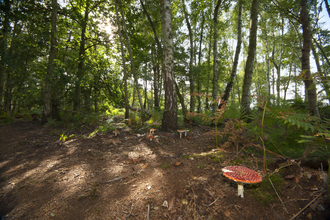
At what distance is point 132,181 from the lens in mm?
2506

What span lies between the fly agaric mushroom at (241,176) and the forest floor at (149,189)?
23 cm

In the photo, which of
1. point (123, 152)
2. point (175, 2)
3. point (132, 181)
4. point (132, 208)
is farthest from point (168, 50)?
point (175, 2)

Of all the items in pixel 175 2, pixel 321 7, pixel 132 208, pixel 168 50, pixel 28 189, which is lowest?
pixel 28 189

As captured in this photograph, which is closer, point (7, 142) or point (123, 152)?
point (123, 152)

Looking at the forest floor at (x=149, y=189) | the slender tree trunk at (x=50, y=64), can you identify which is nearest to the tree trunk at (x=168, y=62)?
the forest floor at (x=149, y=189)

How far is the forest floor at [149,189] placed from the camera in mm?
1705

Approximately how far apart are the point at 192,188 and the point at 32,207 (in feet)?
8.68

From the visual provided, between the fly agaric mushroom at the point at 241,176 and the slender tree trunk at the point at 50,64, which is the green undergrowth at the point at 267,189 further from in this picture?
the slender tree trunk at the point at 50,64

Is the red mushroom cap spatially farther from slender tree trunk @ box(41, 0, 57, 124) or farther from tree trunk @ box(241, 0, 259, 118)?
slender tree trunk @ box(41, 0, 57, 124)

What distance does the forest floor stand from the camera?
1705mm

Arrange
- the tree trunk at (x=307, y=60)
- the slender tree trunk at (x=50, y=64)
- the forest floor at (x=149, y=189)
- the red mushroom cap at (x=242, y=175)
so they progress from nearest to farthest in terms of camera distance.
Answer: the red mushroom cap at (x=242, y=175) → the forest floor at (x=149, y=189) → the tree trunk at (x=307, y=60) → the slender tree trunk at (x=50, y=64)

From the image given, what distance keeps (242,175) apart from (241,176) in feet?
0.21

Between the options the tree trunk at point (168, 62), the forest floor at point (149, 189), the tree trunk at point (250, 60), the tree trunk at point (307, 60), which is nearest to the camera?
the forest floor at point (149, 189)

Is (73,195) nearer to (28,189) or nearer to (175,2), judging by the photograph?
(28,189)
